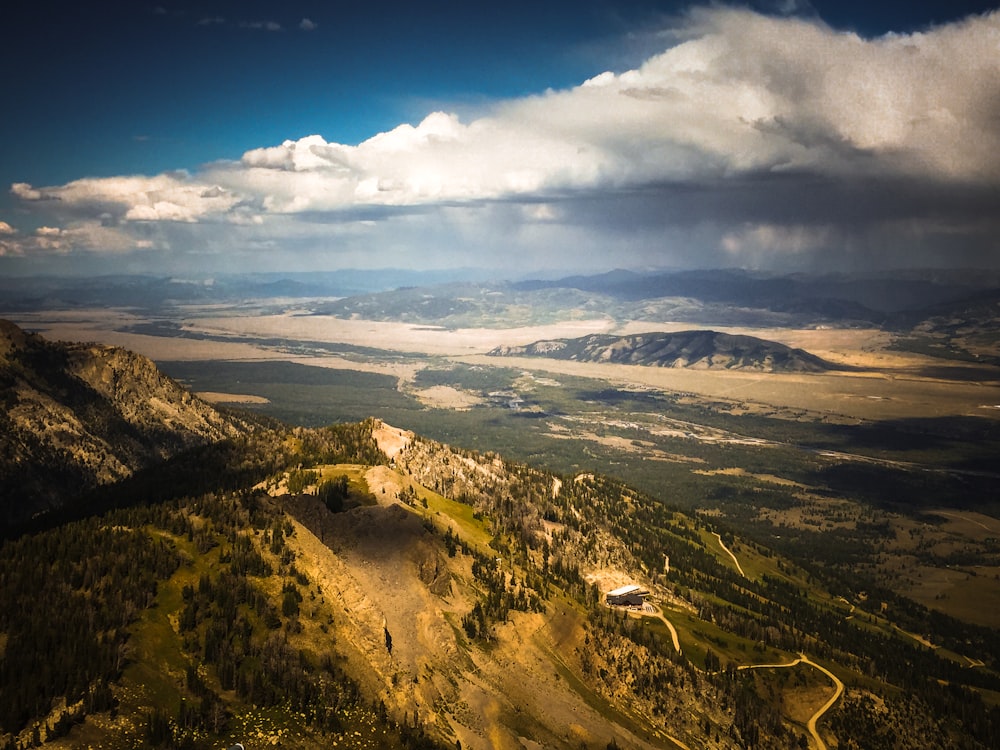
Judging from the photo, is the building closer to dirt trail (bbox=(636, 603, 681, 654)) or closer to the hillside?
dirt trail (bbox=(636, 603, 681, 654))

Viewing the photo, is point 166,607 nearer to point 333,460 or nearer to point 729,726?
point 333,460

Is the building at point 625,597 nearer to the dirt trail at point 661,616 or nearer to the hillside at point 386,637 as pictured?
the dirt trail at point 661,616

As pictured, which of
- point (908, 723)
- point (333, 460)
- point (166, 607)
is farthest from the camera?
point (333, 460)

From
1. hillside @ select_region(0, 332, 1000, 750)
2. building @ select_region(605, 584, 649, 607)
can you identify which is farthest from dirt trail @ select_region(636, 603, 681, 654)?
building @ select_region(605, 584, 649, 607)

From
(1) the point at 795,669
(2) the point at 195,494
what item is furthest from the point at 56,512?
(1) the point at 795,669

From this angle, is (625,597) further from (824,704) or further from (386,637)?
(386,637)

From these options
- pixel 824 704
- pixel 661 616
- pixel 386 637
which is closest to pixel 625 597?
pixel 661 616

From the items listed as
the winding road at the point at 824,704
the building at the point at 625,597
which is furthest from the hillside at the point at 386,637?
the building at the point at 625,597
